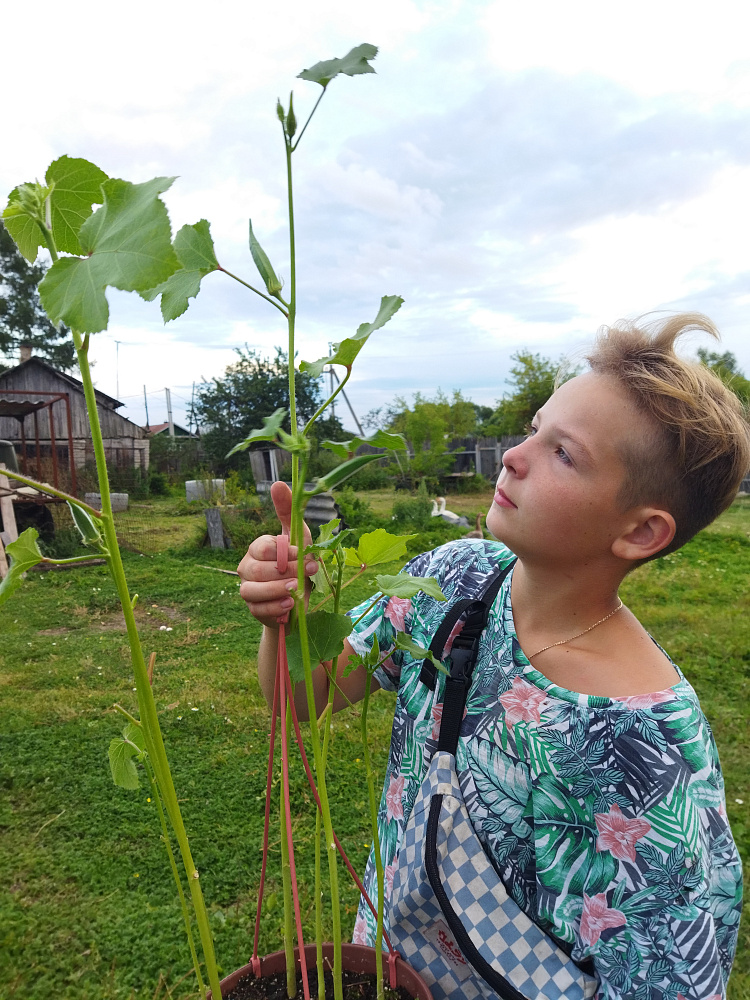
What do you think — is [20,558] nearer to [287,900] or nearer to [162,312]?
[162,312]

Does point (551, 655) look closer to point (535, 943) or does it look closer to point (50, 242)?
point (535, 943)

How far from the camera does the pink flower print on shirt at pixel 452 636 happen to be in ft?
4.15

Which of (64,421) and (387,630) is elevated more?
(64,421)

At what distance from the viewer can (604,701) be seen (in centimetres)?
109

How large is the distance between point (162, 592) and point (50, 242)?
6.80 metres

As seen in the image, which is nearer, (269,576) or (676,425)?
(269,576)

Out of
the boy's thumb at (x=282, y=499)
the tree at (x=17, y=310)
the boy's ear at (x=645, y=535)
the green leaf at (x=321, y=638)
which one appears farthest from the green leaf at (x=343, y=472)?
the tree at (x=17, y=310)

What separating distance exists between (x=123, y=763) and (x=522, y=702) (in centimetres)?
68

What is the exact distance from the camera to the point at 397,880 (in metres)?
1.22

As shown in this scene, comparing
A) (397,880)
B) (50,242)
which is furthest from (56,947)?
(50,242)

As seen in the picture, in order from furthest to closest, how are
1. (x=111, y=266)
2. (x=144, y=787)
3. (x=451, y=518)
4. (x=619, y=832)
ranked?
1. (x=451, y=518)
2. (x=144, y=787)
3. (x=619, y=832)
4. (x=111, y=266)

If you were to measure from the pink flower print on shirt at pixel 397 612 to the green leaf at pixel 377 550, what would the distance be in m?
0.61

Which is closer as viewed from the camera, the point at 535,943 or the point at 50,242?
the point at 50,242

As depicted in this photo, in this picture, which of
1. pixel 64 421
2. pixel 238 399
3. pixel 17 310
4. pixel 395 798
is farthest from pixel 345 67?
pixel 17 310
